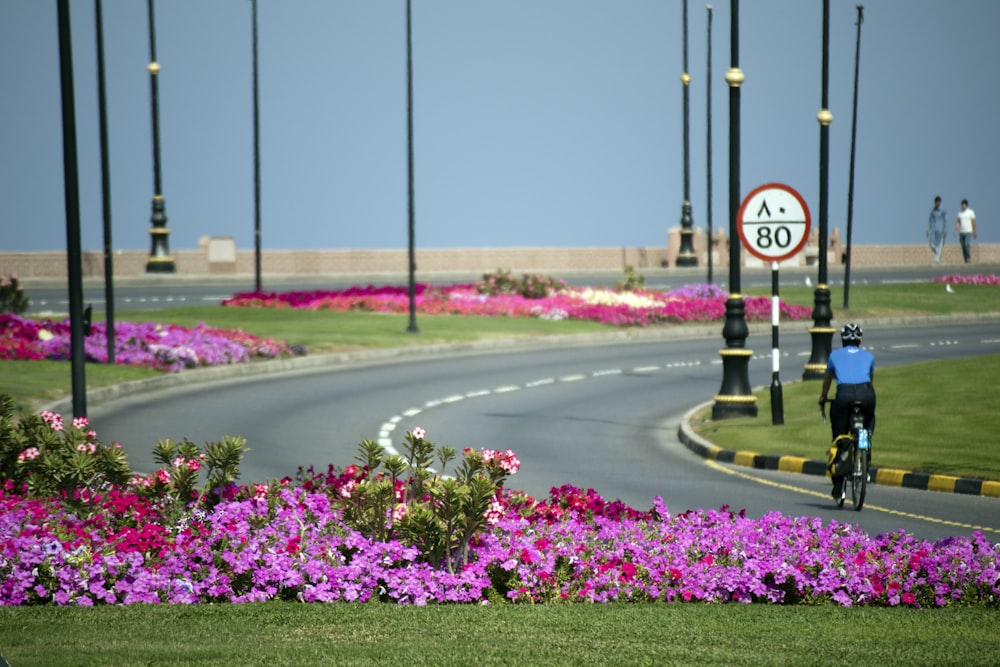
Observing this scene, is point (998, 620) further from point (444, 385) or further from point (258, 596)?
point (444, 385)

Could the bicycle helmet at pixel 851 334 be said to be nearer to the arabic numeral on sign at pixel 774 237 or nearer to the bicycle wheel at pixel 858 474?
the bicycle wheel at pixel 858 474

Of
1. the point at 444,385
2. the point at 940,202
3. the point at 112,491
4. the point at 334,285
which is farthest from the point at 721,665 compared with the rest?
the point at 940,202

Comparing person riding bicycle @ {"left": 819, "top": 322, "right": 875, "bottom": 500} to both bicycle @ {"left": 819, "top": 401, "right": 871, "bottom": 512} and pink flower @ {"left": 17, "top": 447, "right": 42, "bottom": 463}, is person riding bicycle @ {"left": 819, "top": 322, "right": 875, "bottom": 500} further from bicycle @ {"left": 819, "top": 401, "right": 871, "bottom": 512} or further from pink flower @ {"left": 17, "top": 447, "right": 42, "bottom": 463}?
pink flower @ {"left": 17, "top": 447, "right": 42, "bottom": 463}

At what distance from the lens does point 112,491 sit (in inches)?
466

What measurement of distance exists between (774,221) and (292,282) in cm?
4197

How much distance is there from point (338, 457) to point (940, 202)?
48121mm

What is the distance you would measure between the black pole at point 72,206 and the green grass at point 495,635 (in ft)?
27.2

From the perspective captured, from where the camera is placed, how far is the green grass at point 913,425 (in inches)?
674

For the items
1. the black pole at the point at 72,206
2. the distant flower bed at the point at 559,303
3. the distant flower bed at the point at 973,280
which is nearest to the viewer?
the black pole at the point at 72,206

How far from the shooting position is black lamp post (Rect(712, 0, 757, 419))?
21422 millimetres

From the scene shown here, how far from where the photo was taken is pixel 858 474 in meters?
14.6

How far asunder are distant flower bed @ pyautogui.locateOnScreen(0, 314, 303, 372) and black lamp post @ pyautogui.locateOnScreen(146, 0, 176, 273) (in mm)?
25045

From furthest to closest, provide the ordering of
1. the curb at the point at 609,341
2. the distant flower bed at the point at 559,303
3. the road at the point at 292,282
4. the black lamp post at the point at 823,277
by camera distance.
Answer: the road at the point at 292,282, the distant flower bed at the point at 559,303, the black lamp post at the point at 823,277, the curb at the point at 609,341

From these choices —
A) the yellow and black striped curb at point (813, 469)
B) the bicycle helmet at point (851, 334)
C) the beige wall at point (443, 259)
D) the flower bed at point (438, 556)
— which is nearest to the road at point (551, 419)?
the yellow and black striped curb at point (813, 469)
